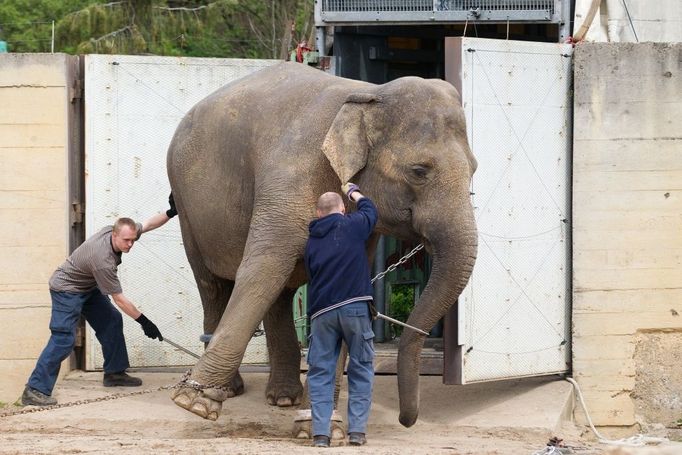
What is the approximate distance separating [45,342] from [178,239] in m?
1.32

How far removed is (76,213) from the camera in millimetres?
11484

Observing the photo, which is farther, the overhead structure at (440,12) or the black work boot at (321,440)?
the overhead structure at (440,12)

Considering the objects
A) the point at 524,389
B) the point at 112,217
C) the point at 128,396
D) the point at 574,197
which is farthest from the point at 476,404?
the point at 112,217

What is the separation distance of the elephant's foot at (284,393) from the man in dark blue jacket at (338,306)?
1725mm

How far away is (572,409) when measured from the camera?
1072 centimetres

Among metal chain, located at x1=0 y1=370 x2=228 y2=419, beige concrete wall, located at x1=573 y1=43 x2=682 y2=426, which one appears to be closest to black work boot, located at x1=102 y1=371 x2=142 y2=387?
metal chain, located at x1=0 y1=370 x2=228 y2=419

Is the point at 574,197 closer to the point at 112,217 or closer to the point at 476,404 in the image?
the point at 476,404

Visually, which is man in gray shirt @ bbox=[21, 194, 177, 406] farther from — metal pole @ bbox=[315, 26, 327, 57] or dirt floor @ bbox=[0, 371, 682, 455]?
metal pole @ bbox=[315, 26, 327, 57]

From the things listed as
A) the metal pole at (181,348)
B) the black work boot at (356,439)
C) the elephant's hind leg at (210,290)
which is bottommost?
the metal pole at (181,348)

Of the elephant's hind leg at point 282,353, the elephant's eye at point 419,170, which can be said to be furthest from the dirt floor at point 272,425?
the elephant's eye at point 419,170

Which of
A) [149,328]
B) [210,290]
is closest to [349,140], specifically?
[210,290]

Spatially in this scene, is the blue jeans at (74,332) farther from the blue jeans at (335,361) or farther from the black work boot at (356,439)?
the black work boot at (356,439)

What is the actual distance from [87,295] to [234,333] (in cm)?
216

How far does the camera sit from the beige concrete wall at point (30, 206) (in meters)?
11.3
